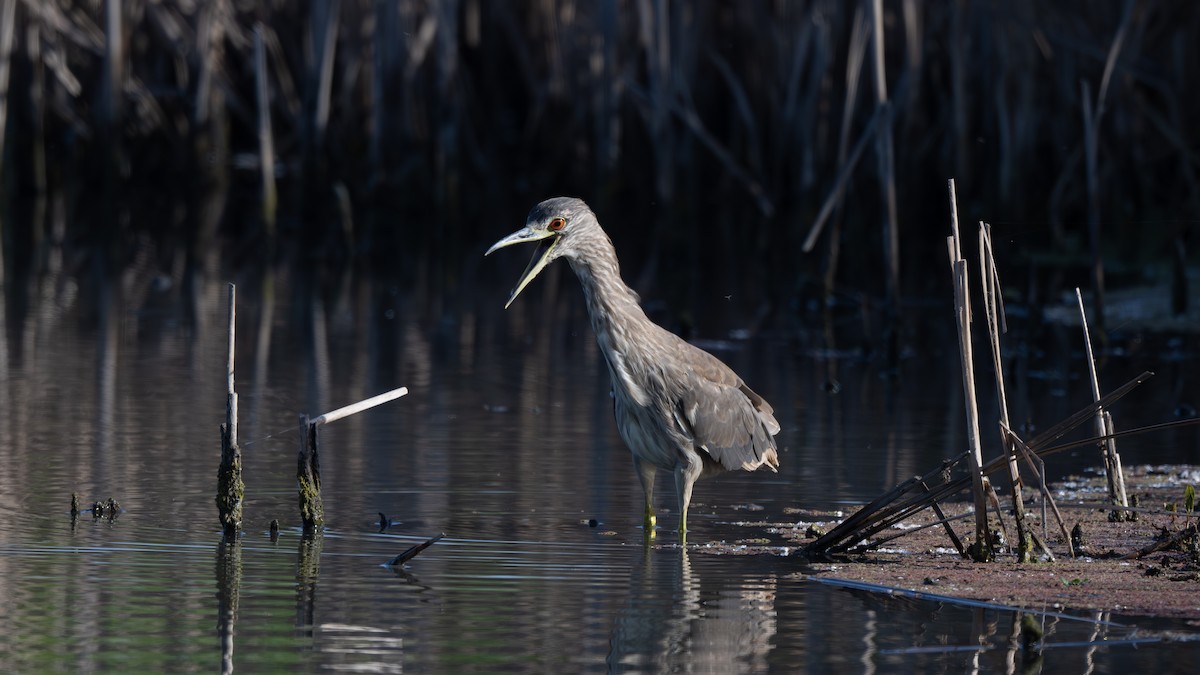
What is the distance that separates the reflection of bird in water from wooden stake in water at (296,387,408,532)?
108 cm

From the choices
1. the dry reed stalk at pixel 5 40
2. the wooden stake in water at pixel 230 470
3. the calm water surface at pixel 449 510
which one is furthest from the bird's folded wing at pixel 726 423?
the dry reed stalk at pixel 5 40

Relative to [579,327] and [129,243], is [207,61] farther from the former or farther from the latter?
[579,327]

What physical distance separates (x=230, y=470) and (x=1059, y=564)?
2793 millimetres

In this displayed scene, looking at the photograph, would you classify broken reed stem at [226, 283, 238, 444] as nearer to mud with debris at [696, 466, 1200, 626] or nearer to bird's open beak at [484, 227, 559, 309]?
bird's open beak at [484, 227, 559, 309]

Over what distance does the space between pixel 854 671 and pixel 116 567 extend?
2.45 metres

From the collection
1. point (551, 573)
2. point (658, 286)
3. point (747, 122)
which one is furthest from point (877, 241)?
point (551, 573)

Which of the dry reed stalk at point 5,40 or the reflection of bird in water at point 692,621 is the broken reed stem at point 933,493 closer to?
the reflection of bird in water at point 692,621

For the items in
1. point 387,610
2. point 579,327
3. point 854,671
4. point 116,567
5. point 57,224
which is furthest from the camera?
point 57,224

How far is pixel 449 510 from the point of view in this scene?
→ 23.4 feet

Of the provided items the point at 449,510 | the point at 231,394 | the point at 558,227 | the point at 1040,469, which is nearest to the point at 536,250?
the point at 558,227

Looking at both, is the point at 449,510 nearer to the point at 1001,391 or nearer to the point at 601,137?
the point at 1001,391

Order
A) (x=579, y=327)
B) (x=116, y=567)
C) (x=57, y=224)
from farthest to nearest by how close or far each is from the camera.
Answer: (x=57, y=224) → (x=579, y=327) → (x=116, y=567)

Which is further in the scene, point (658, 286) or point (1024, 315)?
point (658, 286)

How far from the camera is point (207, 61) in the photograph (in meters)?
20.2
